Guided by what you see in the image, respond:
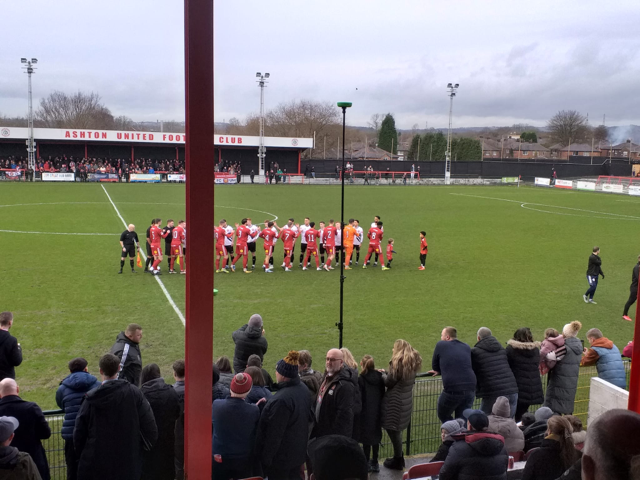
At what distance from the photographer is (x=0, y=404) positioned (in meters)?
4.31

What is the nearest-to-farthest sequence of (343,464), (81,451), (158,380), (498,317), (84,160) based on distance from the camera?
1. (343,464)
2. (81,451)
3. (158,380)
4. (498,317)
5. (84,160)

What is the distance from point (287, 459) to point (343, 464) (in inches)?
79.6

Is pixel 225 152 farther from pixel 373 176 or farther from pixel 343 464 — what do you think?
pixel 343 464

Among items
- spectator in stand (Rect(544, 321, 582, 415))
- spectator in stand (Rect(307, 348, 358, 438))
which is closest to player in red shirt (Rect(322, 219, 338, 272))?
spectator in stand (Rect(544, 321, 582, 415))

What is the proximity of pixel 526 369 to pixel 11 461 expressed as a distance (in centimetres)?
516

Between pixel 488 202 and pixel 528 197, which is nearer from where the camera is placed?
pixel 488 202

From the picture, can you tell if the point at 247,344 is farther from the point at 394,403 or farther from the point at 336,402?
the point at 336,402

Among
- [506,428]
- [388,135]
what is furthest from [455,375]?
[388,135]

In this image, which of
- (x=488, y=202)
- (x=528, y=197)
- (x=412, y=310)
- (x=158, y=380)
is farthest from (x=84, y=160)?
(x=158, y=380)

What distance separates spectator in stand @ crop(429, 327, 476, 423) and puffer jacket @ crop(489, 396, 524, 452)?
3.54ft

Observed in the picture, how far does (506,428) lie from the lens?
4941 millimetres

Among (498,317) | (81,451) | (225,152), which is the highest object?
(225,152)

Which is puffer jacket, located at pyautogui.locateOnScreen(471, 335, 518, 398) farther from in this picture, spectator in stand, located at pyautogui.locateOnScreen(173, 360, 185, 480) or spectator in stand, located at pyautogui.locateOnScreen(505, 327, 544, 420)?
spectator in stand, located at pyautogui.locateOnScreen(173, 360, 185, 480)

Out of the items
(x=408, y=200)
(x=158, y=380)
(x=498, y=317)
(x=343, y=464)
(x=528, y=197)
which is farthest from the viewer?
(x=528, y=197)
